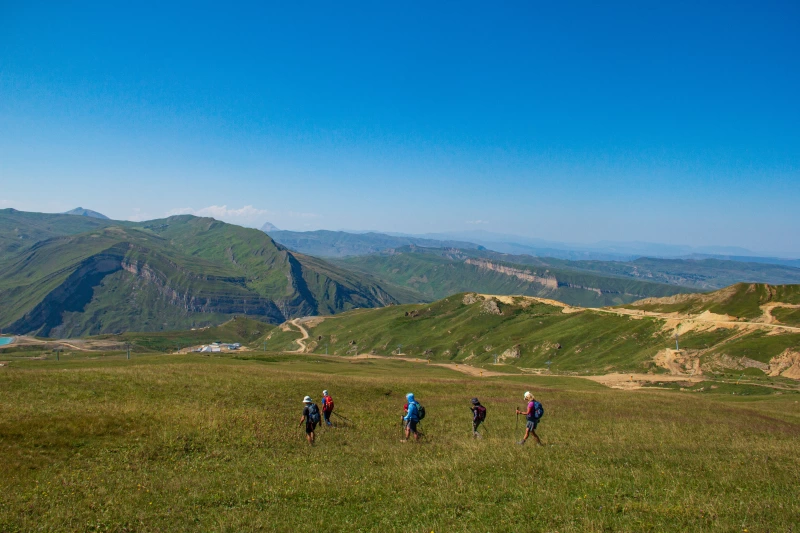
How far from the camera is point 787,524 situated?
12.7 metres

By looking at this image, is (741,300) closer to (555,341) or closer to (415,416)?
(555,341)

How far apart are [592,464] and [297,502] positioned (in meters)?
12.3

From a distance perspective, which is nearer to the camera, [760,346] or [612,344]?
[760,346]

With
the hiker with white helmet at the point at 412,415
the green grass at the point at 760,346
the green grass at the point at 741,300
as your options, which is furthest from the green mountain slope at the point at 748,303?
the hiker with white helmet at the point at 412,415

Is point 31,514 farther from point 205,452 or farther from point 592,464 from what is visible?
point 592,464

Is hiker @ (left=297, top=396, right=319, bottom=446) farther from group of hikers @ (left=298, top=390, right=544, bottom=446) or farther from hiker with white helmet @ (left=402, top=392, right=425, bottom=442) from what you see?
hiker with white helmet @ (left=402, top=392, right=425, bottom=442)

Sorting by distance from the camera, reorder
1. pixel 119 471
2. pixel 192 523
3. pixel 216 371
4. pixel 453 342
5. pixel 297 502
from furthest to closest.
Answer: pixel 453 342, pixel 216 371, pixel 119 471, pixel 297 502, pixel 192 523

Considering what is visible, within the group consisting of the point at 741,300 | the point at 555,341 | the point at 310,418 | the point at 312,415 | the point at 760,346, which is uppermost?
the point at 312,415

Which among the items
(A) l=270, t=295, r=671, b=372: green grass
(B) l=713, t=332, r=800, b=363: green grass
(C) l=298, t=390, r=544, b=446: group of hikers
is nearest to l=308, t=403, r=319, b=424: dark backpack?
(C) l=298, t=390, r=544, b=446: group of hikers

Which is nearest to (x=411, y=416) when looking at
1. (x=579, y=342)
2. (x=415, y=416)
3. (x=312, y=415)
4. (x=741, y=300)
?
(x=415, y=416)

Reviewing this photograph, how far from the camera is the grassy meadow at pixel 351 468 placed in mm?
14234

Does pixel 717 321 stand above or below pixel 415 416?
below

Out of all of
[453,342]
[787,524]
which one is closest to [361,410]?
[787,524]

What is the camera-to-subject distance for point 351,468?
2008 cm
